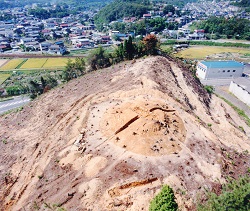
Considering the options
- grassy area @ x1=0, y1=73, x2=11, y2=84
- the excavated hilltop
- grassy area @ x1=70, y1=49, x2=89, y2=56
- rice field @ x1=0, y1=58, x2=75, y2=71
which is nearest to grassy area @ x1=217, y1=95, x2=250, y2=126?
the excavated hilltop

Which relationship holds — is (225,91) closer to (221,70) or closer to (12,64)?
(221,70)

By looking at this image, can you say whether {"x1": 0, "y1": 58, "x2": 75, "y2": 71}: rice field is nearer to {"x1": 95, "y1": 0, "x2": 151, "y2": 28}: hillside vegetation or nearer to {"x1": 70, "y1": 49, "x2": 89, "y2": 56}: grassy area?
{"x1": 70, "y1": 49, "x2": 89, "y2": 56}: grassy area

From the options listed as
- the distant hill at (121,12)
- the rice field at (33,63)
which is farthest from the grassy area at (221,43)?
the distant hill at (121,12)

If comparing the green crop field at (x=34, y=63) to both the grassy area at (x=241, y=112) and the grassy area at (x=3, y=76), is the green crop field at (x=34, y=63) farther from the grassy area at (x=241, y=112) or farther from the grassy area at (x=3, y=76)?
the grassy area at (x=241, y=112)

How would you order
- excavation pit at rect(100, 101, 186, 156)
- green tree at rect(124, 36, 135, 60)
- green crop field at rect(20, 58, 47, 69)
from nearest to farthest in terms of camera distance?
excavation pit at rect(100, 101, 186, 156) → green tree at rect(124, 36, 135, 60) → green crop field at rect(20, 58, 47, 69)

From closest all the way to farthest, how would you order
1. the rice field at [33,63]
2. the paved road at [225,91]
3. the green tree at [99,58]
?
the paved road at [225,91], the green tree at [99,58], the rice field at [33,63]

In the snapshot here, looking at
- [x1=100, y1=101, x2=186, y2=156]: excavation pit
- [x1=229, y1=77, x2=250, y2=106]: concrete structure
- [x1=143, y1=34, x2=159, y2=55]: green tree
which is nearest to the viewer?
[x1=100, y1=101, x2=186, y2=156]: excavation pit

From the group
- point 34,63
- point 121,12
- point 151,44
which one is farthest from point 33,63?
point 121,12
